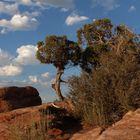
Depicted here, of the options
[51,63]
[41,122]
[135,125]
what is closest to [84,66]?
[51,63]

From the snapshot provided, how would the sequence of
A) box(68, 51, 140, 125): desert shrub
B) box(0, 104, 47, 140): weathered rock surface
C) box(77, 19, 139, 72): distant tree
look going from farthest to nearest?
box(77, 19, 139, 72): distant tree
box(68, 51, 140, 125): desert shrub
box(0, 104, 47, 140): weathered rock surface

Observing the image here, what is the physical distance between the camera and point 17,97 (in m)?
24.9

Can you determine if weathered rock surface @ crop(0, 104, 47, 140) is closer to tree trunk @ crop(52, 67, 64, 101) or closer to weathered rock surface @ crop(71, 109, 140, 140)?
weathered rock surface @ crop(71, 109, 140, 140)

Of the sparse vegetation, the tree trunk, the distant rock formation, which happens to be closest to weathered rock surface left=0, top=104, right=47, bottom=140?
the sparse vegetation

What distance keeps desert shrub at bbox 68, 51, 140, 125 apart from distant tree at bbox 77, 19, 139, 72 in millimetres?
11304

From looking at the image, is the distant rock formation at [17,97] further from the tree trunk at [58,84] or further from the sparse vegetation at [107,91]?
the tree trunk at [58,84]

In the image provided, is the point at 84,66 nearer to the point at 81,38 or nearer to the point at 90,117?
the point at 81,38

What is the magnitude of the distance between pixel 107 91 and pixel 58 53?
14.5m

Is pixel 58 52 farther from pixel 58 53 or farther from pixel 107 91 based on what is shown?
pixel 107 91

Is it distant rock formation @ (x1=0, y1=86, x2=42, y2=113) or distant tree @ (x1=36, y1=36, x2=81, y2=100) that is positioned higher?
distant tree @ (x1=36, y1=36, x2=81, y2=100)

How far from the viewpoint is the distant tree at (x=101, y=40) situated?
32.5 metres

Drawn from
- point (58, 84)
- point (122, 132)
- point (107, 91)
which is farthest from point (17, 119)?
point (58, 84)

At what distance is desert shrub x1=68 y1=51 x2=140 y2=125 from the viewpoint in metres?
18.1

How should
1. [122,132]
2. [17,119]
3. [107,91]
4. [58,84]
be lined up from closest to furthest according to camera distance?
[122,132], [17,119], [107,91], [58,84]
